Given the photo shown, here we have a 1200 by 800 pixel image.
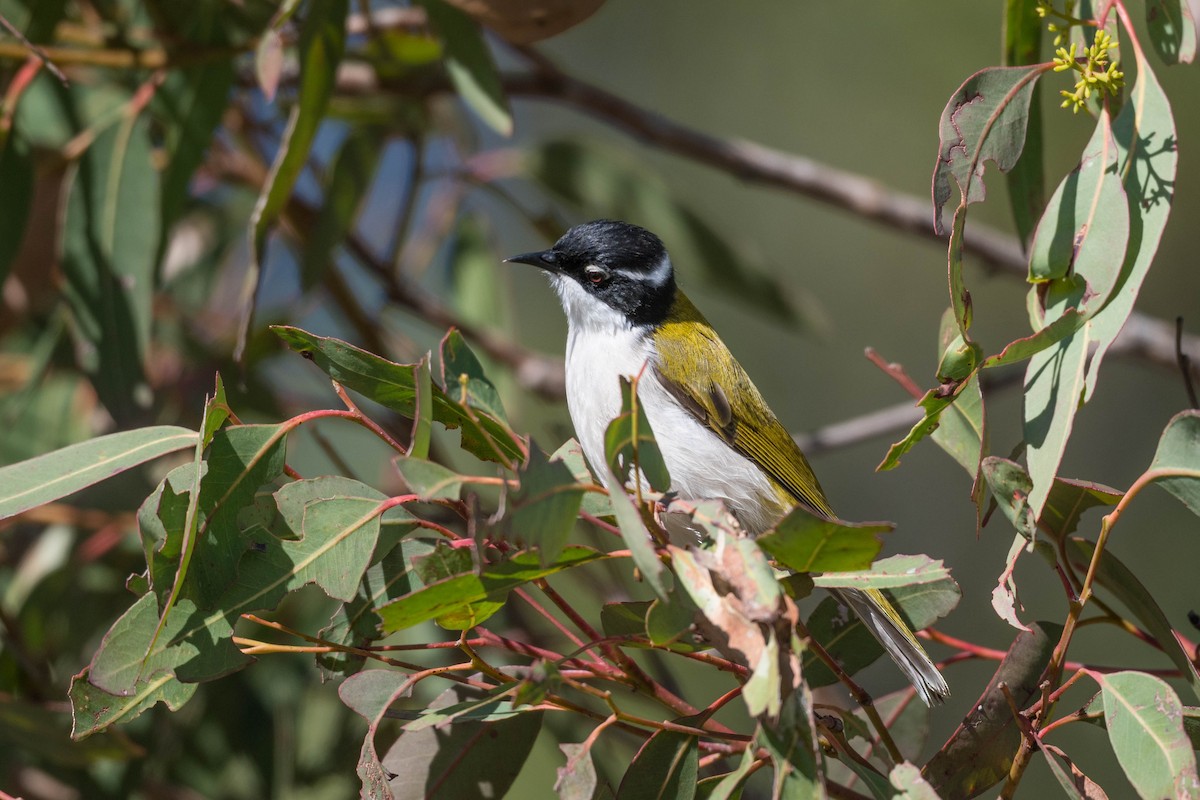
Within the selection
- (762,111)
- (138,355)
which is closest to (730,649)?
(138,355)

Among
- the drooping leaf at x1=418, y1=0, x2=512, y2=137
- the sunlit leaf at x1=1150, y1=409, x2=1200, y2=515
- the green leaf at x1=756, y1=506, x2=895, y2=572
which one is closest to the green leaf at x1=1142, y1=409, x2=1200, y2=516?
the sunlit leaf at x1=1150, y1=409, x2=1200, y2=515

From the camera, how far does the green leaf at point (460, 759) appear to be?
1.85 m

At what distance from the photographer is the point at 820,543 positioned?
1466 millimetres

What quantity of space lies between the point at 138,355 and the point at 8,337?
148cm

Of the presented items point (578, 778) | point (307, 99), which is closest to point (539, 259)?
point (307, 99)

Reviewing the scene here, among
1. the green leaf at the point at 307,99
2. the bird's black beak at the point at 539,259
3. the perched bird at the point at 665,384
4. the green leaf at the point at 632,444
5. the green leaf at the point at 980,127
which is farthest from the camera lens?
the bird's black beak at the point at 539,259

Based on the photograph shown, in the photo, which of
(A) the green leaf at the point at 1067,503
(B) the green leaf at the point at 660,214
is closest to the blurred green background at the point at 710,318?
(B) the green leaf at the point at 660,214

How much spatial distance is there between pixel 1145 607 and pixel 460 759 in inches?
44.7

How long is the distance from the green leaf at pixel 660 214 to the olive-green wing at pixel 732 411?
33.2 inches

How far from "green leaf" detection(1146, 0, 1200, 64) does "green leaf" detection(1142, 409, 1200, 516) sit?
2.28ft

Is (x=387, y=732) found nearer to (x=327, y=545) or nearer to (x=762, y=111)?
(x=327, y=545)

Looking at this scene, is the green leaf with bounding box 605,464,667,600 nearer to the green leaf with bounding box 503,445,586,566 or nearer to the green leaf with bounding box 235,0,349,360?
the green leaf with bounding box 503,445,586,566

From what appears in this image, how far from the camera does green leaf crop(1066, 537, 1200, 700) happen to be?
5.64 ft

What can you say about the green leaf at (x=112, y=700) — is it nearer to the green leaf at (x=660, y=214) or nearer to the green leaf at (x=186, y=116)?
the green leaf at (x=186, y=116)
